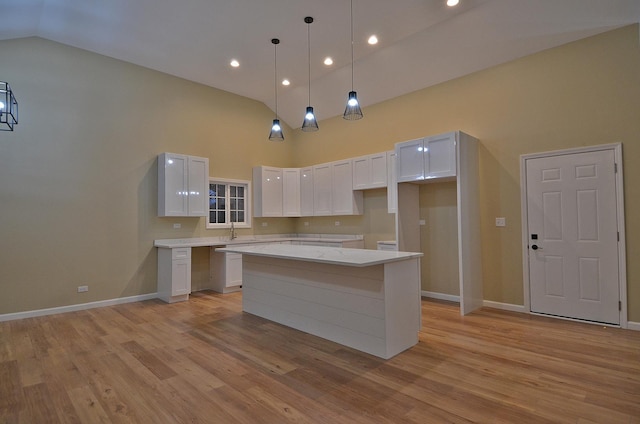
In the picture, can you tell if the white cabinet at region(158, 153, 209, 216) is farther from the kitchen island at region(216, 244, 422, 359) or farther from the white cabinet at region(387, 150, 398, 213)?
the white cabinet at region(387, 150, 398, 213)

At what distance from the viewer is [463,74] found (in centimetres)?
496

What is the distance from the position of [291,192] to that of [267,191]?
0.56 m

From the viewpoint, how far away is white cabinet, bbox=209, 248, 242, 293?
5.90 meters

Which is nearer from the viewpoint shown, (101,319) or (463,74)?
(101,319)

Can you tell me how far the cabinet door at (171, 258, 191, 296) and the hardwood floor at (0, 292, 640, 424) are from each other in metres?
1.08

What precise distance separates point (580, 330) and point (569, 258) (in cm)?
87

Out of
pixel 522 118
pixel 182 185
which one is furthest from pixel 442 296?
pixel 182 185

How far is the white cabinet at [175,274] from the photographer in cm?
519

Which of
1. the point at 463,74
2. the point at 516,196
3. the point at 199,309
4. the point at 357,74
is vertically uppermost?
the point at 357,74

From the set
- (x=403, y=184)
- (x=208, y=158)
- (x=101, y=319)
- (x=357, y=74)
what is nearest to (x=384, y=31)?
(x=357, y=74)

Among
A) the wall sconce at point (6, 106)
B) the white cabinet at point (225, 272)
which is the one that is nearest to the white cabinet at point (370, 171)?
the white cabinet at point (225, 272)

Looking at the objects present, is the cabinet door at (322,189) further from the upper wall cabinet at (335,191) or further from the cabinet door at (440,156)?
the cabinet door at (440,156)

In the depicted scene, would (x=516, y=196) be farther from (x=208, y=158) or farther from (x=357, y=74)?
(x=208, y=158)

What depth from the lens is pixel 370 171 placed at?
5871mm
